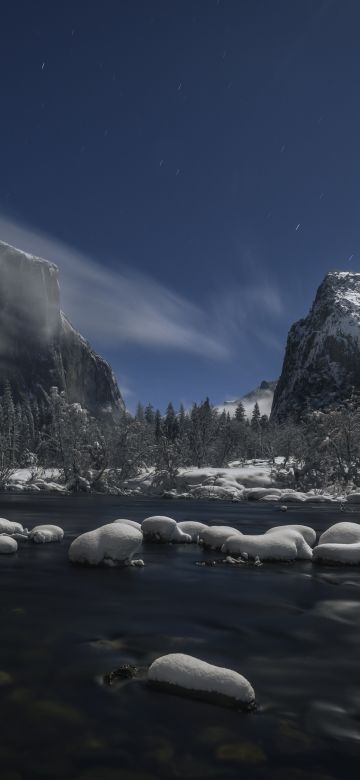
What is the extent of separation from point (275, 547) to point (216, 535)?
2.65 metres

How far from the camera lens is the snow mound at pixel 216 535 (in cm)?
1551

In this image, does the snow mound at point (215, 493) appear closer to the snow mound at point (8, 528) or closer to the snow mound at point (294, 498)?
the snow mound at point (294, 498)

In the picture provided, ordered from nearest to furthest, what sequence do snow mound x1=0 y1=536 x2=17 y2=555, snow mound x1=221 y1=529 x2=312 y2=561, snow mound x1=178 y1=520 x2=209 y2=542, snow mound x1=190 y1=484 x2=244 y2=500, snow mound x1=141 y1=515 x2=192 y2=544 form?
snow mound x1=221 y1=529 x2=312 y2=561
snow mound x1=0 y1=536 x2=17 y2=555
snow mound x1=141 y1=515 x2=192 y2=544
snow mound x1=178 y1=520 x2=209 y2=542
snow mound x1=190 y1=484 x2=244 y2=500

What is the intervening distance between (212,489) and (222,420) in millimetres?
62666

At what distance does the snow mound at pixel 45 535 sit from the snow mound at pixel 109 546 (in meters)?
3.92

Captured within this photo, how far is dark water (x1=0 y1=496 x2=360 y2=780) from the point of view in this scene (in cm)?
441

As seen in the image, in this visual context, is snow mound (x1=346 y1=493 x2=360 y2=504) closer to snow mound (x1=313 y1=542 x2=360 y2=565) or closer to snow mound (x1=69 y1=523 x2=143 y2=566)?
snow mound (x1=313 y1=542 x2=360 y2=565)

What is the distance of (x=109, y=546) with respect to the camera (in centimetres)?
1234

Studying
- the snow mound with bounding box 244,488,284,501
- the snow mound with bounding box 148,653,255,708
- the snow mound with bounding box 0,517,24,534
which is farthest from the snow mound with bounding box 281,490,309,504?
the snow mound with bounding box 148,653,255,708

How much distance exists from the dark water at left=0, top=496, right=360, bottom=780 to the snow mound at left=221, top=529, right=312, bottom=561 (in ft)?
3.68

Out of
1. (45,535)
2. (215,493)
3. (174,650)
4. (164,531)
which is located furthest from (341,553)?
(215,493)

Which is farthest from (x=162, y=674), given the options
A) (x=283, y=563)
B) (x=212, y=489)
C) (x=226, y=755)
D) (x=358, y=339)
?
(x=358, y=339)

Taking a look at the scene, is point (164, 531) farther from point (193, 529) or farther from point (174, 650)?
point (174, 650)

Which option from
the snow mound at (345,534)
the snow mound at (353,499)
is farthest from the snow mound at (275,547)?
the snow mound at (353,499)
